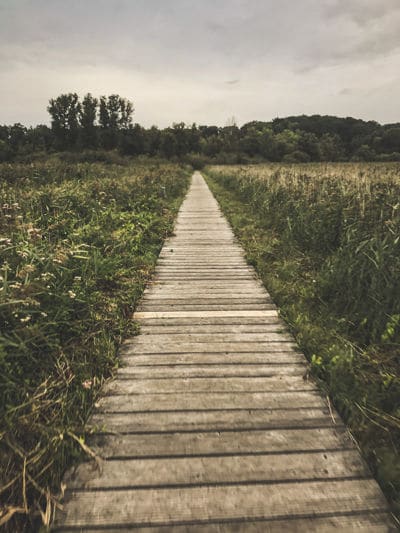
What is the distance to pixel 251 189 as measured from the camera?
1112cm

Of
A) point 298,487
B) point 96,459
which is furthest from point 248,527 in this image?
point 96,459

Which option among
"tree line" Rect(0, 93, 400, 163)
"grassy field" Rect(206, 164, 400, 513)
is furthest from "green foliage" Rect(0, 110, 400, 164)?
"grassy field" Rect(206, 164, 400, 513)

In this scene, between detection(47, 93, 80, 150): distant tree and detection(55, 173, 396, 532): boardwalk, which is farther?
detection(47, 93, 80, 150): distant tree

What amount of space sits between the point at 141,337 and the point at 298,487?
6.11 ft

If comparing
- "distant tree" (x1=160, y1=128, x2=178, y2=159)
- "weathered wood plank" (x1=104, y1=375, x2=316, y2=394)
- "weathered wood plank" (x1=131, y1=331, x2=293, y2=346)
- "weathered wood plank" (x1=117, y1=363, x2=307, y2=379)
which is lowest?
"weathered wood plank" (x1=131, y1=331, x2=293, y2=346)

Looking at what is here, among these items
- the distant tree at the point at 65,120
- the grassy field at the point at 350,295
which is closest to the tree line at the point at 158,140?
the distant tree at the point at 65,120

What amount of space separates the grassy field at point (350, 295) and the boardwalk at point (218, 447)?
18 centimetres

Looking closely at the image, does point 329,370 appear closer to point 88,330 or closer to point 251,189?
point 88,330

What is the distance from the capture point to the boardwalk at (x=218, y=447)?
1.42 m

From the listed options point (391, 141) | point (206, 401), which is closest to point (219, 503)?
point (206, 401)

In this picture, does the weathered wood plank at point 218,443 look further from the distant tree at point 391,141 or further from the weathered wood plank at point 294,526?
the distant tree at point 391,141

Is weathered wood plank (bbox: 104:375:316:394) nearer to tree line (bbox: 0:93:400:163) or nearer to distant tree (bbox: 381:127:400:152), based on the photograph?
tree line (bbox: 0:93:400:163)

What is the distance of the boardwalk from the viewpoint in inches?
56.1

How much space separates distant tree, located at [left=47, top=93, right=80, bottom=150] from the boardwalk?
77750 mm
